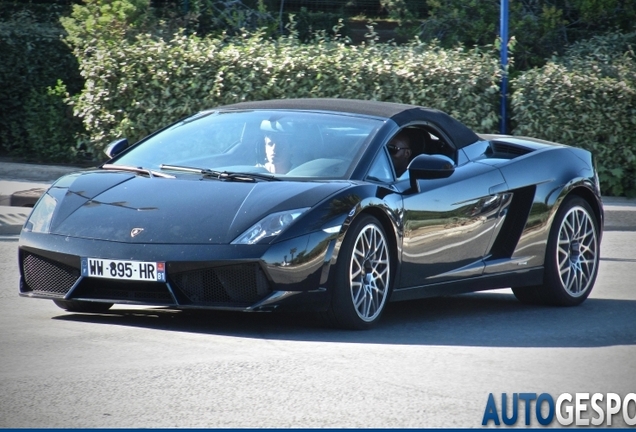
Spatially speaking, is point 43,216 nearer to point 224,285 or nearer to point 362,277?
point 224,285

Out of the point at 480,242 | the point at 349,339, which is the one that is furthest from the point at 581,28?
the point at 349,339

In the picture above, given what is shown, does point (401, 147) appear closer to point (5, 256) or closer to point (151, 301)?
point (151, 301)

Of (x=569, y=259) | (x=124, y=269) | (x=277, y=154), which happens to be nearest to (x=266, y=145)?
(x=277, y=154)

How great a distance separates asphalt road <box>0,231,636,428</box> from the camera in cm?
490

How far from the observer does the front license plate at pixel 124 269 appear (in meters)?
6.44

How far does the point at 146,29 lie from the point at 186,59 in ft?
5.59

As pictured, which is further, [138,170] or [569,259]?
[569,259]

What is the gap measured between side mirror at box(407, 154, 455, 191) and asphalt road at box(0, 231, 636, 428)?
0.87m

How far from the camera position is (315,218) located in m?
6.53

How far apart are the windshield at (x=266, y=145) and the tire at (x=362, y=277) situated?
0.43m

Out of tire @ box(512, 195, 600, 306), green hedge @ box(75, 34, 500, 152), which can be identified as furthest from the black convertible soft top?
green hedge @ box(75, 34, 500, 152)

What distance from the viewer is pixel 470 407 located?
510 centimetres

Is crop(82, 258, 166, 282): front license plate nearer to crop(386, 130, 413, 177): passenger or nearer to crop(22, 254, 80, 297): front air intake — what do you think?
crop(22, 254, 80, 297): front air intake

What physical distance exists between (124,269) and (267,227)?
0.78 metres
